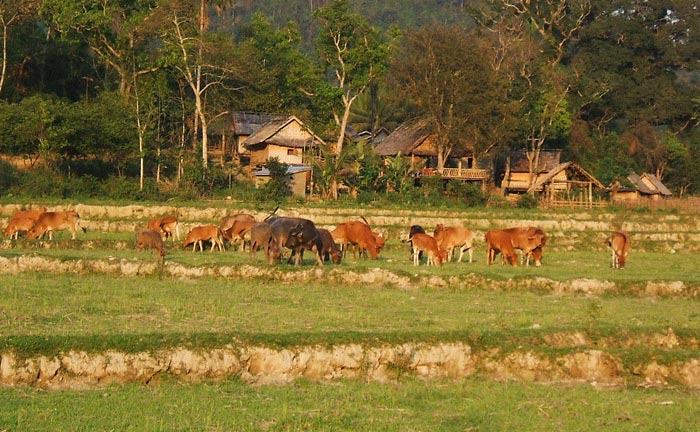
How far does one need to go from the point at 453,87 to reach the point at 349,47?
7.11 m

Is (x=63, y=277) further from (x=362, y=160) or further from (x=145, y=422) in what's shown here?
(x=362, y=160)

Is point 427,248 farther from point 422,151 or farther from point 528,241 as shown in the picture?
point 422,151

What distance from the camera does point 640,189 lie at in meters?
64.4

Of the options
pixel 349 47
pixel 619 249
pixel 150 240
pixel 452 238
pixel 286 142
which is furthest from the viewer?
pixel 286 142

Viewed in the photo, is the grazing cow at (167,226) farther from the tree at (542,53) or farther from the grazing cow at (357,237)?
the tree at (542,53)

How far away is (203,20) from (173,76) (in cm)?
542

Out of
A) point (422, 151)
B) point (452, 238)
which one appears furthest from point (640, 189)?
point (452, 238)

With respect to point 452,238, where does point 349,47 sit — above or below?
above

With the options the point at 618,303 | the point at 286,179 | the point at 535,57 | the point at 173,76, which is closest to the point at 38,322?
the point at 618,303

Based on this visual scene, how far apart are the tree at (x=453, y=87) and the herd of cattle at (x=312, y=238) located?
26.3m

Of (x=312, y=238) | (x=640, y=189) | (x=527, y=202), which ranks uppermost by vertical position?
(x=640, y=189)

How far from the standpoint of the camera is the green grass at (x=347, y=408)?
35.0 ft

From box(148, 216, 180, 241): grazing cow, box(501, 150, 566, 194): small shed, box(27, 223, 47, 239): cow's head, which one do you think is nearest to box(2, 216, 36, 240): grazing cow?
box(27, 223, 47, 239): cow's head

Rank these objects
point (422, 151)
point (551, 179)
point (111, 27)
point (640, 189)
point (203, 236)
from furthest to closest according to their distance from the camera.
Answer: point (640, 189) < point (422, 151) < point (551, 179) < point (111, 27) < point (203, 236)
